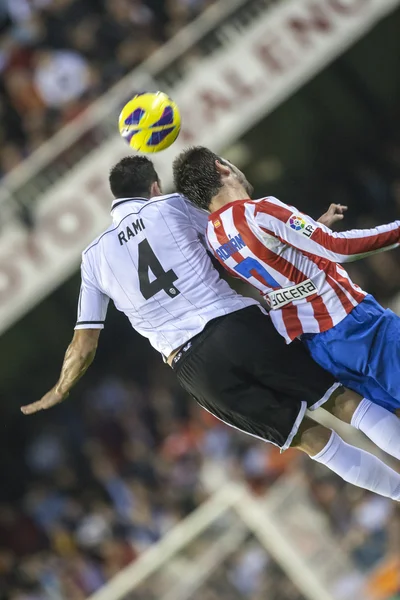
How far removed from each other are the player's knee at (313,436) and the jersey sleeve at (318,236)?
38.0 inches

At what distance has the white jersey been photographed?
514cm

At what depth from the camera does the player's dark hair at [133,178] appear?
17.6ft

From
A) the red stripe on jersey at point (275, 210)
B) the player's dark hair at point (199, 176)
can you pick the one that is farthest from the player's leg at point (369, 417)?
the player's dark hair at point (199, 176)

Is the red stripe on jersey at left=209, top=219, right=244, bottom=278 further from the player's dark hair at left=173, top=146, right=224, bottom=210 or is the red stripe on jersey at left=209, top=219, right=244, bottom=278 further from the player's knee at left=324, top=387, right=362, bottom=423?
the player's knee at left=324, top=387, right=362, bottom=423

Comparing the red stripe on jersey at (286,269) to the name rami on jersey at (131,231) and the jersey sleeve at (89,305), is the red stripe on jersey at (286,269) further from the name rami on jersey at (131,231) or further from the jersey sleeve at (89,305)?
the jersey sleeve at (89,305)

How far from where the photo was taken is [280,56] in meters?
12.1

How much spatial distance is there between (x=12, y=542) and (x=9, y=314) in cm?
270

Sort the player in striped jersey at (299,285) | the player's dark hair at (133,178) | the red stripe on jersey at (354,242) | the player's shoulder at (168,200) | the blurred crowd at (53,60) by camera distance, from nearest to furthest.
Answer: the red stripe on jersey at (354,242), the player in striped jersey at (299,285), the player's shoulder at (168,200), the player's dark hair at (133,178), the blurred crowd at (53,60)

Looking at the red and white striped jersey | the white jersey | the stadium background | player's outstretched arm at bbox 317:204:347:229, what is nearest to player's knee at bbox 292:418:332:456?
the red and white striped jersey

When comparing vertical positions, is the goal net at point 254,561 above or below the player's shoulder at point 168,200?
below

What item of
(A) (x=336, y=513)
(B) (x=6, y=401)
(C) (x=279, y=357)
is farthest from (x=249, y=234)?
(B) (x=6, y=401)

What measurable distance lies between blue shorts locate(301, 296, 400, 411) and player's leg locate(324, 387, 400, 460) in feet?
0.33

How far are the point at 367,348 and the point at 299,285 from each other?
49 centimetres

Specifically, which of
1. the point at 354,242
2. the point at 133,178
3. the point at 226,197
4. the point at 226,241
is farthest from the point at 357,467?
the point at 133,178
